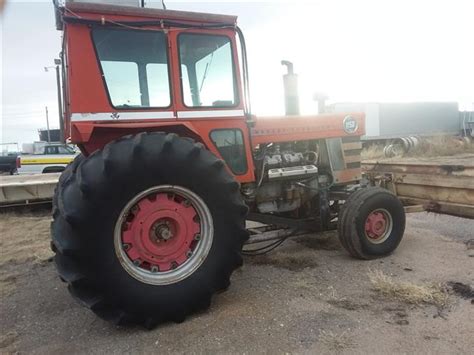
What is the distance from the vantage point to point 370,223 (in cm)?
A: 497

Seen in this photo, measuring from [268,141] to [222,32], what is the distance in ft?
4.11

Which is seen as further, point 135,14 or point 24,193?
point 24,193

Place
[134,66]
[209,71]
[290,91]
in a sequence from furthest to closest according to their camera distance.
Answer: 1. [290,91]
2. [209,71]
3. [134,66]

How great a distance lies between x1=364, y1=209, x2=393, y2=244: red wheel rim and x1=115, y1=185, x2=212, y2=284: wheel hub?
2.14 meters

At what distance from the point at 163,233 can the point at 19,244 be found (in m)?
4.03

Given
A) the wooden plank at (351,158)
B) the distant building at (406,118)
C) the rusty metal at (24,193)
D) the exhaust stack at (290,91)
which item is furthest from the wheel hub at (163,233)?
the distant building at (406,118)

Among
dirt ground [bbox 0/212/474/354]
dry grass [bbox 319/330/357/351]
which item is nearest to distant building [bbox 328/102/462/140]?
dirt ground [bbox 0/212/474/354]

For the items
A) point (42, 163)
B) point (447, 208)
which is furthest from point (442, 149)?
point (42, 163)

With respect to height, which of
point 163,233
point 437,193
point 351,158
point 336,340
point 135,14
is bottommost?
point 336,340

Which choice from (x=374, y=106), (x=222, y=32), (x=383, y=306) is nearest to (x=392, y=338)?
(x=383, y=306)

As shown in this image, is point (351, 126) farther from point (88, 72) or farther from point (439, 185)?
point (88, 72)

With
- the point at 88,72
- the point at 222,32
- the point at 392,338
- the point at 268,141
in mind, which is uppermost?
the point at 222,32

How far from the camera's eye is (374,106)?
83.4ft

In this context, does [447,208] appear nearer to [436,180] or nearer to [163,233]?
[436,180]
